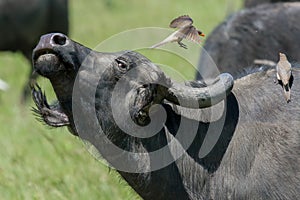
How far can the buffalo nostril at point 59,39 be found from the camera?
14.6 ft

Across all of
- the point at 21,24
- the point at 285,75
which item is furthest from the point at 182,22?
the point at 21,24

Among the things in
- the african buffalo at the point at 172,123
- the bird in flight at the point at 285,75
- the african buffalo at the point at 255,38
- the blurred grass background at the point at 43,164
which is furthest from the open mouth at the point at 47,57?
the african buffalo at the point at 255,38

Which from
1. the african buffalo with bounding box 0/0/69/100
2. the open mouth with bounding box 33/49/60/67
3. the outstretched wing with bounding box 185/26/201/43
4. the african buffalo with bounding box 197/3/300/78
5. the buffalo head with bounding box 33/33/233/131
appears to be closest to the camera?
the open mouth with bounding box 33/49/60/67

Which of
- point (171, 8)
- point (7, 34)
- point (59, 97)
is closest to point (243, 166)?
point (59, 97)

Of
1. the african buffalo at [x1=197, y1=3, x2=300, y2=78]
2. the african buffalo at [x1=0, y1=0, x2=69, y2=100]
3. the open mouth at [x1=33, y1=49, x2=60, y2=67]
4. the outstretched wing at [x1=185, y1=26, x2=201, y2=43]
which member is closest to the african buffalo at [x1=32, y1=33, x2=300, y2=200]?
the open mouth at [x1=33, y1=49, x2=60, y2=67]

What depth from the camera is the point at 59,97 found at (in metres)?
4.58

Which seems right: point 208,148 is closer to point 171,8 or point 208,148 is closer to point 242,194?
point 242,194

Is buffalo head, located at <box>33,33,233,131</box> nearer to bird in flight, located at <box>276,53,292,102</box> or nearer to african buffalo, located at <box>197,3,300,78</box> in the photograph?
bird in flight, located at <box>276,53,292,102</box>

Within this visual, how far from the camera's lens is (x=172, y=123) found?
486 cm

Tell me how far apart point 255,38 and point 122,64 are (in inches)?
154

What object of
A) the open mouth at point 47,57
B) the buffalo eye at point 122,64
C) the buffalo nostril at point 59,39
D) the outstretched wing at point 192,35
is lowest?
the buffalo eye at point 122,64

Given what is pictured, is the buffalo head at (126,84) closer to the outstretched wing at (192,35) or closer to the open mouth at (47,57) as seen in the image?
the open mouth at (47,57)

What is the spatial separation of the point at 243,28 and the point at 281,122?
3652 mm

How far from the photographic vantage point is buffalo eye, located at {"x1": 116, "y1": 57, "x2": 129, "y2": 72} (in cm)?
463
